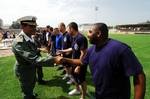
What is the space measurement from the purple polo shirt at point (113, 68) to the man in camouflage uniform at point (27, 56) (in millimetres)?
1615

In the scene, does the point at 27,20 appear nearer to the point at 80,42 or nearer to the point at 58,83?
the point at 80,42

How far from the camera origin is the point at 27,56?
5.89 m

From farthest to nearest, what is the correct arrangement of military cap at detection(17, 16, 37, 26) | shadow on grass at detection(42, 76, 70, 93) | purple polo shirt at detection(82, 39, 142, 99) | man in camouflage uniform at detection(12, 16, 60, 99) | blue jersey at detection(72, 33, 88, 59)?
shadow on grass at detection(42, 76, 70, 93) < blue jersey at detection(72, 33, 88, 59) < military cap at detection(17, 16, 37, 26) < man in camouflage uniform at detection(12, 16, 60, 99) < purple polo shirt at detection(82, 39, 142, 99)

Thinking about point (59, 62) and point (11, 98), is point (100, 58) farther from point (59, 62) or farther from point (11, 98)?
point (11, 98)

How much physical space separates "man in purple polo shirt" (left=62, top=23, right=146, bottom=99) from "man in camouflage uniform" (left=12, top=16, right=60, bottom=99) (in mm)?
1596

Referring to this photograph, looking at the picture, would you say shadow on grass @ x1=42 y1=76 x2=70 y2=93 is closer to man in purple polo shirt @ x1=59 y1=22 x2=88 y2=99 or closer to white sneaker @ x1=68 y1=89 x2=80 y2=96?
white sneaker @ x1=68 y1=89 x2=80 y2=96

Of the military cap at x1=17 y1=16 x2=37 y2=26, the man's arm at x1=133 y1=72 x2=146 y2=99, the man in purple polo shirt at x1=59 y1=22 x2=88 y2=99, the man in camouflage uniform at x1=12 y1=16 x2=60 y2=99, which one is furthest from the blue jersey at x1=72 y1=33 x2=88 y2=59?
the man's arm at x1=133 y1=72 x2=146 y2=99

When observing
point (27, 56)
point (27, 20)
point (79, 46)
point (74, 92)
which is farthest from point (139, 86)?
point (74, 92)

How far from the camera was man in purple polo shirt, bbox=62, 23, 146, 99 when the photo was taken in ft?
13.0

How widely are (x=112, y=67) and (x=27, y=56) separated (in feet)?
7.30

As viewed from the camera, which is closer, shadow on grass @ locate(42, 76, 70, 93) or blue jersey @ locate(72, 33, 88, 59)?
blue jersey @ locate(72, 33, 88, 59)

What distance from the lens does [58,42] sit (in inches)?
530

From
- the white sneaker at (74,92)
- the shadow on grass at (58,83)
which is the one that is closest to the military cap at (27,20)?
the white sneaker at (74,92)

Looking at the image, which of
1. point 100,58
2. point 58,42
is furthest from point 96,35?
point 58,42
